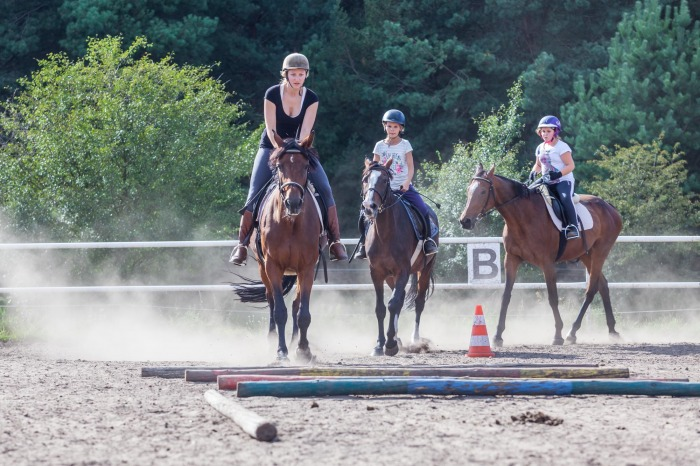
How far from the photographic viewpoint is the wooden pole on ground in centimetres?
570

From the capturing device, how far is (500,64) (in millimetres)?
37500

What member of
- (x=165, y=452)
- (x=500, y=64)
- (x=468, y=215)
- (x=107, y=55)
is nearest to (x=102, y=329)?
(x=468, y=215)

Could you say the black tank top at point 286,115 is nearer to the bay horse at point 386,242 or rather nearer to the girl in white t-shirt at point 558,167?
the bay horse at point 386,242

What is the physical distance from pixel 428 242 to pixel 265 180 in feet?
7.80

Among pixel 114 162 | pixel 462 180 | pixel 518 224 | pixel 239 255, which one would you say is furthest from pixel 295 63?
pixel 462 180

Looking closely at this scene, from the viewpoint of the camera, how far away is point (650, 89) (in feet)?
103

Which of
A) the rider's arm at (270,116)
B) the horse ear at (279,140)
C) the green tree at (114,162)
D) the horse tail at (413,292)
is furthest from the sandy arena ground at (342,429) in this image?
the green tree at (114,162)

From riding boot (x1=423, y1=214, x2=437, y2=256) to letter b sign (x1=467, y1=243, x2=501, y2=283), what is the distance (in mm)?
3204

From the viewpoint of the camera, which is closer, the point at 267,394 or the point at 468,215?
the point at 267,394

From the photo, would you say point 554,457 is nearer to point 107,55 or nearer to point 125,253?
point 125,253

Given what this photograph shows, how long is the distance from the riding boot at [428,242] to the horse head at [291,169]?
8.70 feet

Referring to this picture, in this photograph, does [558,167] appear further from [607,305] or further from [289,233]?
[289,233]

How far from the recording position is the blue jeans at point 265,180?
10744mm

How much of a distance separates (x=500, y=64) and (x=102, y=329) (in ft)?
80.5
